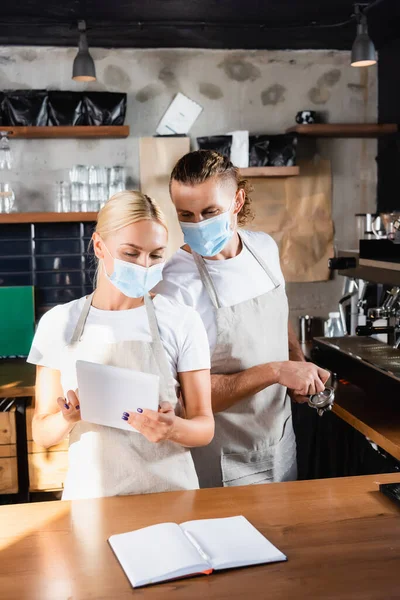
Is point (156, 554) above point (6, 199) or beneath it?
beneath

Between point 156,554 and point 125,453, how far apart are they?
456 millimetres

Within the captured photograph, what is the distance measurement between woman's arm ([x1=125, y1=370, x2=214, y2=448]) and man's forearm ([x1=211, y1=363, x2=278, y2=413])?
30cm

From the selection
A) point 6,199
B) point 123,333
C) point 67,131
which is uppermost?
point 67,131

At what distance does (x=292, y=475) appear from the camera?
7.99 ft

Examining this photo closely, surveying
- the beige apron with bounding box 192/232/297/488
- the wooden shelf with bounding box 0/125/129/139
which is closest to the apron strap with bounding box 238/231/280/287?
the beige apron with bounding box 192/232/297/488

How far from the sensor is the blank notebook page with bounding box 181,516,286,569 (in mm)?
1395

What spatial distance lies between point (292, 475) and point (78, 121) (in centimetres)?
275

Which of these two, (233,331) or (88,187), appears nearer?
(233,331)

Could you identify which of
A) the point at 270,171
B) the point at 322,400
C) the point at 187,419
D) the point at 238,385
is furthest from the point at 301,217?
the point at 187,419

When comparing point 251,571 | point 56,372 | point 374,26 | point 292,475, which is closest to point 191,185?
point 56,372

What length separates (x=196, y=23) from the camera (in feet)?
13.1

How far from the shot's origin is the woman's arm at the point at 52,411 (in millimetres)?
1780

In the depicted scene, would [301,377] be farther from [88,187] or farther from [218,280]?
[88,187]

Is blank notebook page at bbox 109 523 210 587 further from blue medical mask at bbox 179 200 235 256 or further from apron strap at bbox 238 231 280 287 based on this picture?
apron strap at bbox 238 231 280 287
